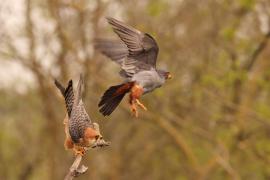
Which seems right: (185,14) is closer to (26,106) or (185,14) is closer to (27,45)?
(27,45)

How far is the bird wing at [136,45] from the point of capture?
4939mm

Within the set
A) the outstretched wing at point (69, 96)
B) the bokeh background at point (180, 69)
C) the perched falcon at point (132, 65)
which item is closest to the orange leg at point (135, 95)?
the perched falcon at point (132, 65)

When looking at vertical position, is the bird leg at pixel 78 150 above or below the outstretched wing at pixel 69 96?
below

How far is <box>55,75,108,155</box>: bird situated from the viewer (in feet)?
14.9

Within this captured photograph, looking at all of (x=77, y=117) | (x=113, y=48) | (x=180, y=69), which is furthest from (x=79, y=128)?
(x=180, y=69)

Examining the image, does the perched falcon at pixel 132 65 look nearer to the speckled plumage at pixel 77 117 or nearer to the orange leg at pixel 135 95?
the orange leg at pixel 135 95

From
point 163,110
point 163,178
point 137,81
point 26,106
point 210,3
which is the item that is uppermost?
point 137,81

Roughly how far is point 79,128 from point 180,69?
1375 centimetres

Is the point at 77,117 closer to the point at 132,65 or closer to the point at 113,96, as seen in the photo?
the point at 113,96

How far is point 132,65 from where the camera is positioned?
4906 millimetres

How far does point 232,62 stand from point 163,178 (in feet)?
29.9

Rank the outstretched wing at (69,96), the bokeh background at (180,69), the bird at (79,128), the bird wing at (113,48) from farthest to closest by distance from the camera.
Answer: the bokeh background at (180,69), the bird wing at (113,48), the outstretched wing at (69,96), the bird at (79,128)

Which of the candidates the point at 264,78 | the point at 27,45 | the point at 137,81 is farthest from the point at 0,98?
the point at 137,81

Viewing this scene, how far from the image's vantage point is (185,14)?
18.8m
